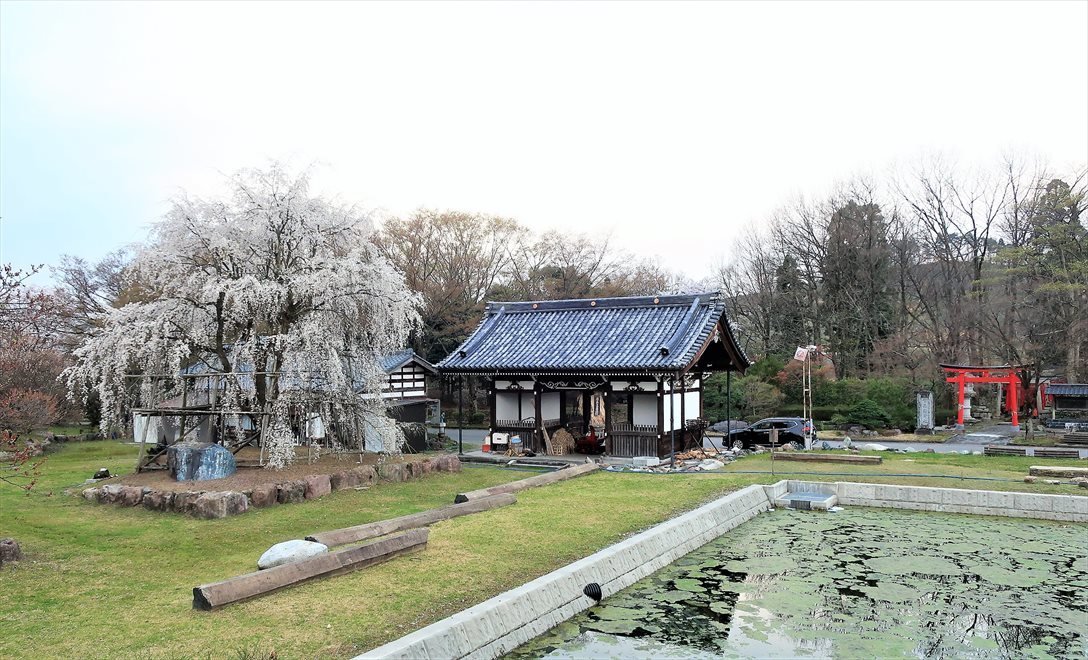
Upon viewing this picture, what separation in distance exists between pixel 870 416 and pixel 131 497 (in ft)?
82.5

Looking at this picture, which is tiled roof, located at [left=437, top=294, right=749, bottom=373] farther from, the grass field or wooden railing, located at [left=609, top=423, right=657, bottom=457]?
the grass field

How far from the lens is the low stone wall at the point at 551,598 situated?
649cm

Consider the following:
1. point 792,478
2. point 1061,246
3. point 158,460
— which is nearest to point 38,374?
point 158,460

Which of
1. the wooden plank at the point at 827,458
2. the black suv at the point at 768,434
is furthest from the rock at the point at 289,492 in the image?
the black suv at the point at 768,434

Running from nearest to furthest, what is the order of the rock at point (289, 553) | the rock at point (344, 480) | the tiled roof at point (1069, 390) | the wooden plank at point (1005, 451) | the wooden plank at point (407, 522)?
1. the rock at point (289, 553)
2. the wooden plank at point (407, 522)
3. the rock at point (344, 480)
4. the wooden plank at point (1005, 451)
5. the tiled roof at point (1069, 390)

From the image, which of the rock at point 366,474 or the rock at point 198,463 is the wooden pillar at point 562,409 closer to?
the rock at point 366,474

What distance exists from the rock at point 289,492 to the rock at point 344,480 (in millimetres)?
912

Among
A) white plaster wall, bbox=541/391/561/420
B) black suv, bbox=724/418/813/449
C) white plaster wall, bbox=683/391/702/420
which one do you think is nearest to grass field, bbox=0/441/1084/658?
white plaster wall, bbox=541/391/561/420

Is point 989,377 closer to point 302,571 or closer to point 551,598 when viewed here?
point 551,598

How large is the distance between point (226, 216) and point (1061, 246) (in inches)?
1326

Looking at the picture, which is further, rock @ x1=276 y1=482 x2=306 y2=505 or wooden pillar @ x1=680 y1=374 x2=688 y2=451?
wooden pillar @ x1=680 y1=374 x2=688 y2=451

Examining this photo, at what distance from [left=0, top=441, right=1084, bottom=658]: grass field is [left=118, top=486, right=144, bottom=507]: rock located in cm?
25

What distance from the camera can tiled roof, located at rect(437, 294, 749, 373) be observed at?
1984 cm

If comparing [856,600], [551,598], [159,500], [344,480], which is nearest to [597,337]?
[344,480]
